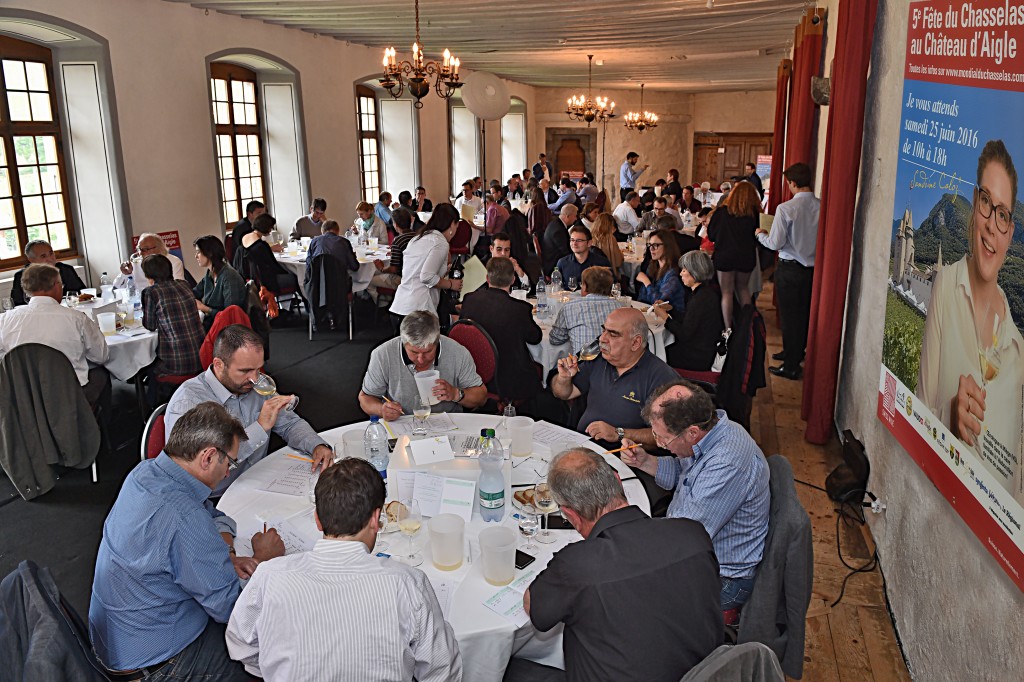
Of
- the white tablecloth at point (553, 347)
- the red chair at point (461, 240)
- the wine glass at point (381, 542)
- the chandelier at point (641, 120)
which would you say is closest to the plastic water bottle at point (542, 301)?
the white tablecloth at point (553, 347)

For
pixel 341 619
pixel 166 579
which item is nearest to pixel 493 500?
pixel 341 619

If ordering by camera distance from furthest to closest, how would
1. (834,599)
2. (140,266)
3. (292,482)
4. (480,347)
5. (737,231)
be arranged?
(737,231)
(140,266)
(480,347)
(834,599)
(292,482)

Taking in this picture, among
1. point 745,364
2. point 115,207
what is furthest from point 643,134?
point 745,364

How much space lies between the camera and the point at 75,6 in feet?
23.0

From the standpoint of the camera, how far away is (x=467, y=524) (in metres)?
2.68

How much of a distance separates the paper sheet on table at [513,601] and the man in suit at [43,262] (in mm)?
4524

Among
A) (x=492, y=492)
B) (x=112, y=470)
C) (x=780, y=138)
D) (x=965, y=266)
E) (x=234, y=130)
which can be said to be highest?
(x=234, y=130)

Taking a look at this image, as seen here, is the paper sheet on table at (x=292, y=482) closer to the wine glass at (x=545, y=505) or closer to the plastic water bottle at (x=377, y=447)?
the plastic water bottle at (x=377, y=447)

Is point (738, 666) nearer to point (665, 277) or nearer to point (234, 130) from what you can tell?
point (665, 277)

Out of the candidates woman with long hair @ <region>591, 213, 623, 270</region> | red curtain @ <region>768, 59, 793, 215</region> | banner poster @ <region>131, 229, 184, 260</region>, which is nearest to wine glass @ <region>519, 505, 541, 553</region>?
woman with long hair @ <region>591, 213, 623, 270</region>

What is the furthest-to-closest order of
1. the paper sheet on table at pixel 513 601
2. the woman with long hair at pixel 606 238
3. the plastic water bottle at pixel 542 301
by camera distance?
the woman with long hair at pixel 606 238, the plastic water bottle at pixel 542 301, the paper sheet on table at pixel 513 601

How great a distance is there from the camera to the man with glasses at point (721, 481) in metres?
2.60

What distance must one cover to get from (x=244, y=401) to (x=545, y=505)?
144 centimetres

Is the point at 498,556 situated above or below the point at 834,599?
above
